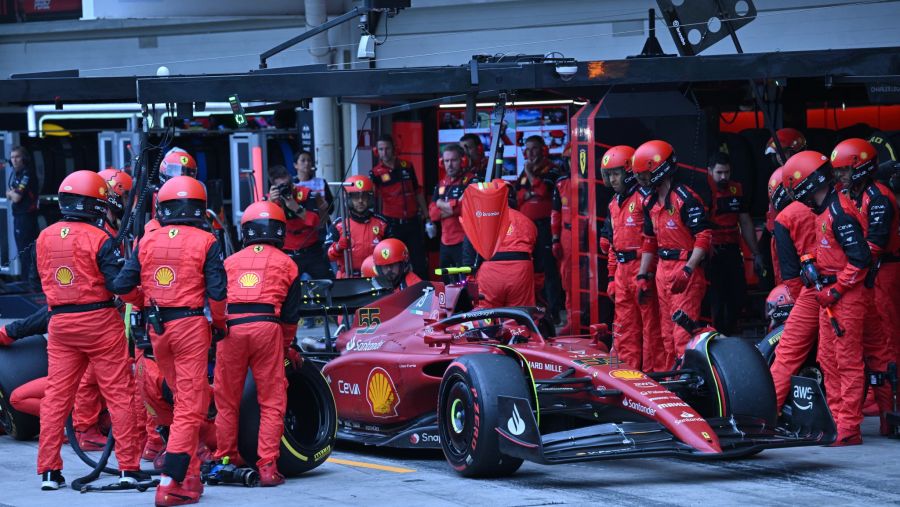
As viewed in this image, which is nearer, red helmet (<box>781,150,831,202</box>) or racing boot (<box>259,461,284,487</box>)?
racing boot (<box>259,461,284,487</box>)

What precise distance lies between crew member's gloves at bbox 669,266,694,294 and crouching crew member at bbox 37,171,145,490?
4.52 metres

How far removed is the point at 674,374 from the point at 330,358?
116 inches

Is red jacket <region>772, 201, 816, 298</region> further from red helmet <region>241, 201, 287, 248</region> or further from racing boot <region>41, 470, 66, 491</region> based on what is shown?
racing boot <region>41, 470, 66, 491</region>

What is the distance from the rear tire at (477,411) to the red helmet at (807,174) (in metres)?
2.65

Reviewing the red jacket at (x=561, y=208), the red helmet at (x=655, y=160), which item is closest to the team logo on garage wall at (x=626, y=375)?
the red helmet at (x=655, y=160)

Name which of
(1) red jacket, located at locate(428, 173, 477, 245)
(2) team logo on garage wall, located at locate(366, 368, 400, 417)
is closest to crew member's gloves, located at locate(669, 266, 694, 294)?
(2) team logo on garage wall, located at locate(366, 368, 400, 417)

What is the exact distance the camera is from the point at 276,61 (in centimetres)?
2014

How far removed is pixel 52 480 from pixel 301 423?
1666 millimetres

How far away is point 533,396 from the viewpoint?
8852 millimetres

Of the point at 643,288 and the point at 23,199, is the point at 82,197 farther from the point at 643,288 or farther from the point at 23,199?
the point at 23,199

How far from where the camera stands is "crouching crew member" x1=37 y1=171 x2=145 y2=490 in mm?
8961

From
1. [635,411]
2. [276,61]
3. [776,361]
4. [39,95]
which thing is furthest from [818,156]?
[276,61]

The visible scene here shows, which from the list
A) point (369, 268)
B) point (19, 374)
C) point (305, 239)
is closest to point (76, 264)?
point (19, 374)

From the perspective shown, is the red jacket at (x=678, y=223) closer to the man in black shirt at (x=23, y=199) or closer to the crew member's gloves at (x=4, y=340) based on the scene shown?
the crew member's gloves at (x=4, y=340)
